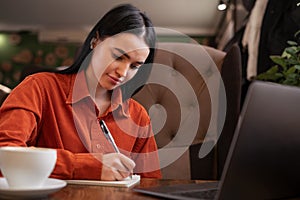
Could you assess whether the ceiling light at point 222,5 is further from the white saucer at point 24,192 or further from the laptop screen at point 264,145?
the white saucer at point 24,192

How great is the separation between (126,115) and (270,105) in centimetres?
70

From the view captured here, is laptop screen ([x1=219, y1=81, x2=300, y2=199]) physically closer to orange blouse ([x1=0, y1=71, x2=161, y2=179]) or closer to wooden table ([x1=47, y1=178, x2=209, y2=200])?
wooden table ([x1=47, y1=178, x2=209, y2=200])

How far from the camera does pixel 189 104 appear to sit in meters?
1.78

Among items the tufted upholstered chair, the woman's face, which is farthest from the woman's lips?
the tufted upholstered chair

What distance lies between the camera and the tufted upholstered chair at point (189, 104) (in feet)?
5.16

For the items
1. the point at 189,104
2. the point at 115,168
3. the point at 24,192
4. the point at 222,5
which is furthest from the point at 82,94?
the point at 222,5

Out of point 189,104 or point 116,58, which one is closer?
point 116,58

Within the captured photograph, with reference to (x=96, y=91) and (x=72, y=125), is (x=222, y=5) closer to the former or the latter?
(x=96, y=91)

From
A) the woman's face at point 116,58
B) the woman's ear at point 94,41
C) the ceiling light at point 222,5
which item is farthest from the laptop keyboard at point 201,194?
the ceiling light at point 222,5

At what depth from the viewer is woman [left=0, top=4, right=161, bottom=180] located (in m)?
1.09

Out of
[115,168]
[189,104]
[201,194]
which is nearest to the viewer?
[201,194]

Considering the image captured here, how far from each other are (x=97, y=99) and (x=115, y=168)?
14.3 inches

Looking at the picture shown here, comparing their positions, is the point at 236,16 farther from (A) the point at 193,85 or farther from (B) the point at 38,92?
(B) the point at 38,92

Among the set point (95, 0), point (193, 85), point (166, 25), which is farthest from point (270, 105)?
point (166, 25)
